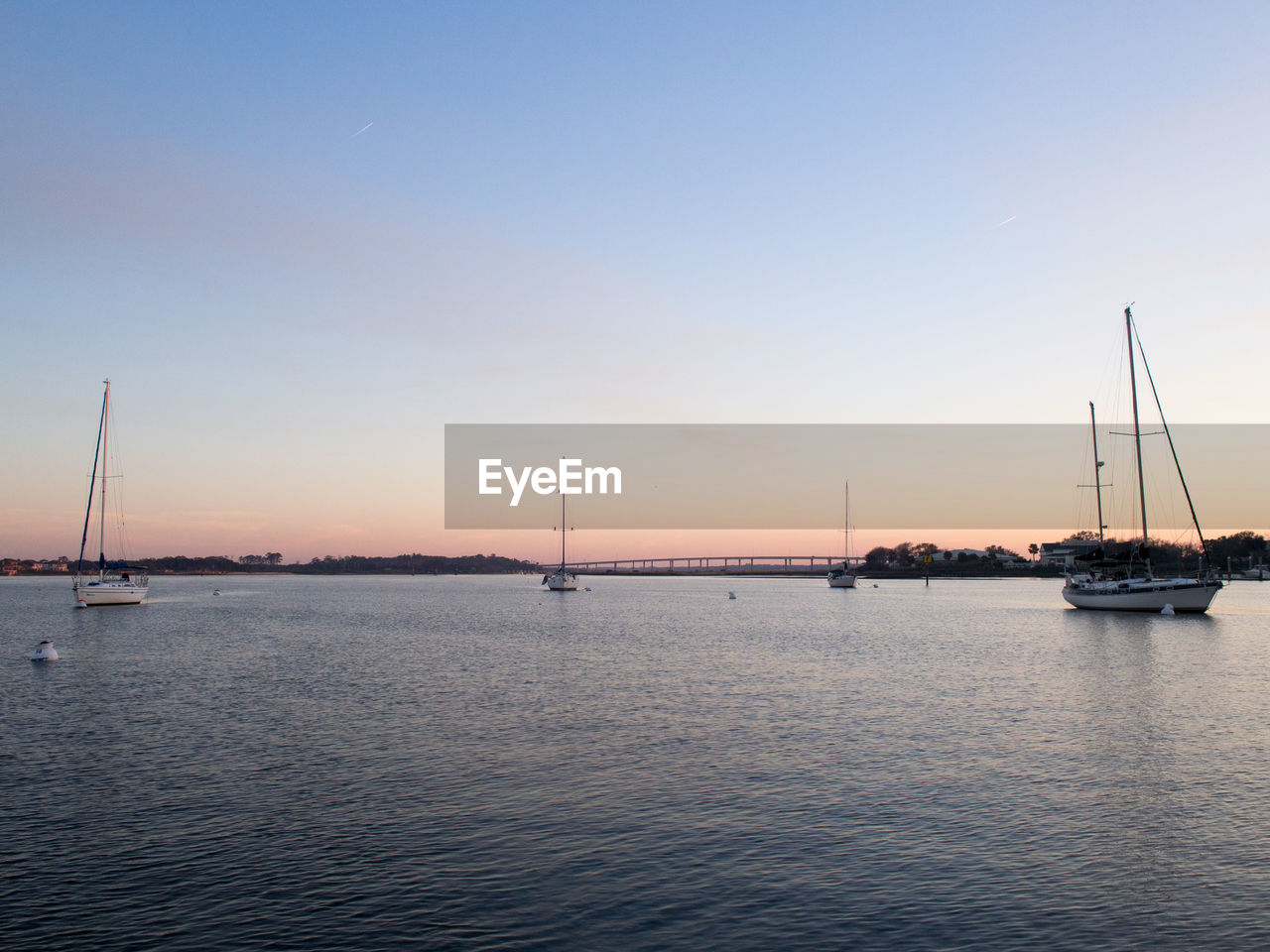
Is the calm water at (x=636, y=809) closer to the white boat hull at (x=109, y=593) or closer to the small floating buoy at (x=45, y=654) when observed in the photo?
the small floating buoy at (x=45, y=654)

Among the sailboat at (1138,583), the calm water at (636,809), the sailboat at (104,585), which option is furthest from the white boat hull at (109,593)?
the sailboat at (1138,583)

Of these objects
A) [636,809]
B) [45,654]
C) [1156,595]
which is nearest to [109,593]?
[45,654]

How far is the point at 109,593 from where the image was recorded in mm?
105438

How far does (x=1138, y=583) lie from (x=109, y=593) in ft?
368

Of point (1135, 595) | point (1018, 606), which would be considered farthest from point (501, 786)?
point (1018, 606)

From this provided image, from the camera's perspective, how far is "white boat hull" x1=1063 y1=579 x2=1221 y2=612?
7944 cm

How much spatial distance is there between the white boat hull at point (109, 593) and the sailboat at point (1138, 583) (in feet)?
359

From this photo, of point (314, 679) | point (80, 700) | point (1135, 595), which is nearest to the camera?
point (80, 700)

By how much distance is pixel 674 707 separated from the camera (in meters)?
32.5

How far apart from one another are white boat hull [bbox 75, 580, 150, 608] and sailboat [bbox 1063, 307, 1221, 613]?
10954cm

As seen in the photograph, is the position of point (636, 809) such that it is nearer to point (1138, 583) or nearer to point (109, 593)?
point (1138, 583)

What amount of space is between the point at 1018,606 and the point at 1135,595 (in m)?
29.7

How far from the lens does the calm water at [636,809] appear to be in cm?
1350

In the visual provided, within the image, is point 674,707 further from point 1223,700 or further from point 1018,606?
point 1018,606
